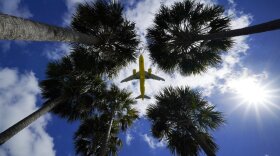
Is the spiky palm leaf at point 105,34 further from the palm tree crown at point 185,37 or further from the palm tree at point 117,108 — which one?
the palm tree at point 117,108

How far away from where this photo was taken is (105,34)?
380 inches

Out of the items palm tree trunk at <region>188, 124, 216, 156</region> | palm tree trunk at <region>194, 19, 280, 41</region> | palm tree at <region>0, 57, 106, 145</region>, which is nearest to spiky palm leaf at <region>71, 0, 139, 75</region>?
palm tree at <region>0, 57, 106, 145</region>

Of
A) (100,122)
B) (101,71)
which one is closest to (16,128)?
(101,71)

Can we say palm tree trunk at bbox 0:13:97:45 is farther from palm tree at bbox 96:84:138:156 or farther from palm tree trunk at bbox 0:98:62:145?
palm tree at bbox 96:84:138:156

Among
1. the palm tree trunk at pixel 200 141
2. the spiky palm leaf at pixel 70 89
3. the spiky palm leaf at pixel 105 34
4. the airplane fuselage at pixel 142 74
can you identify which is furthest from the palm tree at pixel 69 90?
the palm tree trunk at pixel 200 141

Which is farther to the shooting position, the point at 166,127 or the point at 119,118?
the point at 119,118

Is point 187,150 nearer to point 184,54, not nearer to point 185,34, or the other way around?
point 184,54

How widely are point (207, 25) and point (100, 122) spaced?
27.7ft

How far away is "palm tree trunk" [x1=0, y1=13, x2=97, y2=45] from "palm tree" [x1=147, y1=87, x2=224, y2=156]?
753cm

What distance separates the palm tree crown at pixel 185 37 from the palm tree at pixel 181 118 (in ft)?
7.46

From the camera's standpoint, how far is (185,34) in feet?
32.8

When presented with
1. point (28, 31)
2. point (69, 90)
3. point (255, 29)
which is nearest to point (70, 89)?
point (69, 90)

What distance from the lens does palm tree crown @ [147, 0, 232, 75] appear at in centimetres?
1013

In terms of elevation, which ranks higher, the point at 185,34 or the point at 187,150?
the point at 185,34
